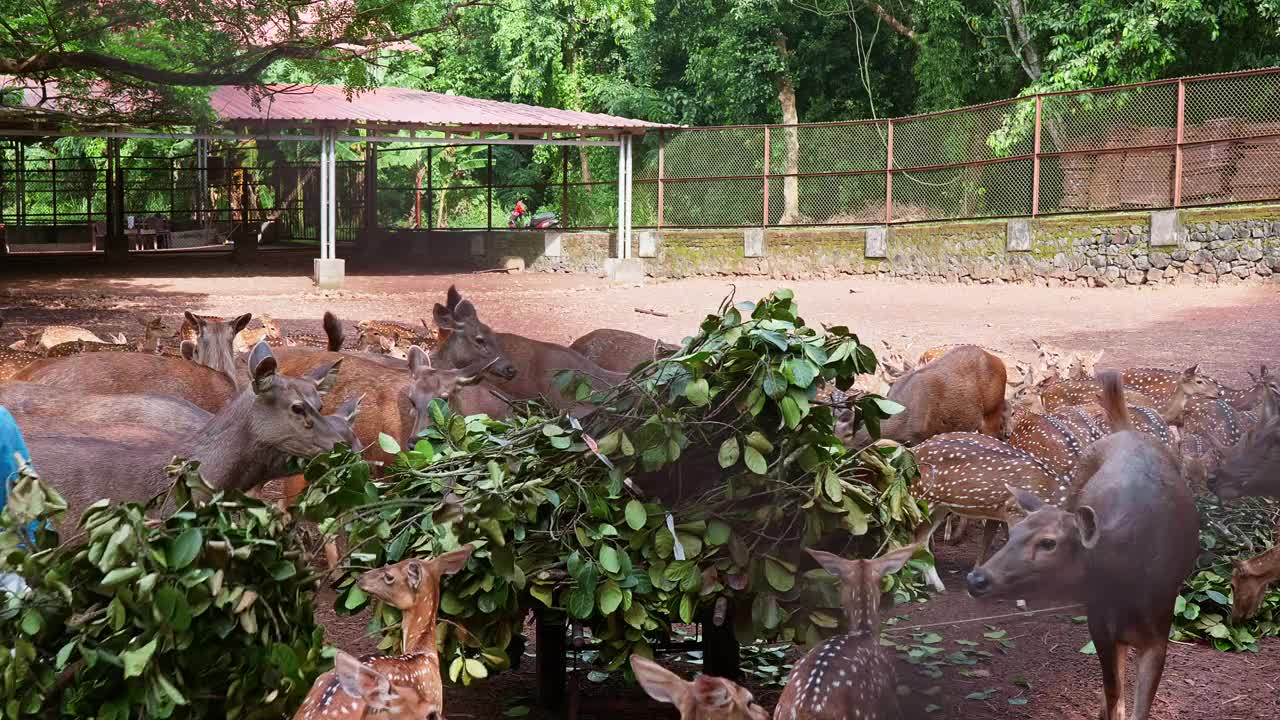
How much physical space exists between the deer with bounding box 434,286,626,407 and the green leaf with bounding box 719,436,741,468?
3862 millimetres

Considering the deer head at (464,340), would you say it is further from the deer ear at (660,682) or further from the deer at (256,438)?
the deer ear at (660,682)

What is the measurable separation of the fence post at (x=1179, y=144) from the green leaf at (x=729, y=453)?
16317 millimetres

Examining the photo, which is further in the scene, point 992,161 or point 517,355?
point 992,161

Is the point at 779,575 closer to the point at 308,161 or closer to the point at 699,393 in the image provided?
the point at 699,393

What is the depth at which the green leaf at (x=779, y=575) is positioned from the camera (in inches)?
178

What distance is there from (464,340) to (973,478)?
361 cm

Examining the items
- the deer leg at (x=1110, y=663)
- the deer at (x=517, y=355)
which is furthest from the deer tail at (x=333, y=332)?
the deer leg at (x=1110, y=663)

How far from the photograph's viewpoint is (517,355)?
29.9 ft

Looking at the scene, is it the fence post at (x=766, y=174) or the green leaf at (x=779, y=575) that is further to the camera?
the fence post at (x=766, y=174)

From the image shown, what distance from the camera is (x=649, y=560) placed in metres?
4.58

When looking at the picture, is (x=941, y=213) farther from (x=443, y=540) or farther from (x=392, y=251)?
(x=443, y=540)

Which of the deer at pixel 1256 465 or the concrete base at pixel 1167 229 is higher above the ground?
the concrete base at pixel 1167 229

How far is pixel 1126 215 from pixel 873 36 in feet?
38.8

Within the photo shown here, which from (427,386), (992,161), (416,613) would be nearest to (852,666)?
(416,613)
